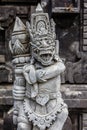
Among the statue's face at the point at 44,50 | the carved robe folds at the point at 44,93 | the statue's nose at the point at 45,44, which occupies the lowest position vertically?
the carved robe folds at the point at 44,93

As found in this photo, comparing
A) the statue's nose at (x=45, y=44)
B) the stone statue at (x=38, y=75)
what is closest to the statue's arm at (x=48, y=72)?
the stone statue at (x=38, y=75)

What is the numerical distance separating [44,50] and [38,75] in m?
0.25

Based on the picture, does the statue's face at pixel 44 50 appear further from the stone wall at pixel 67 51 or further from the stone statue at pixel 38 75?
the stone wall at pixel 67 51

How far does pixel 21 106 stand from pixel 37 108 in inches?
6.9

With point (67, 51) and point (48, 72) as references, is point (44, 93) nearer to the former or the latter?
point (48, 72)

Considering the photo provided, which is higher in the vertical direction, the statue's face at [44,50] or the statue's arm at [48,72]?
the statue's face at [44,50]

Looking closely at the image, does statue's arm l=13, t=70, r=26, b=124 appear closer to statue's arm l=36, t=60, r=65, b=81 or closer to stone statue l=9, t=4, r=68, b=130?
stone statue l=9, t=4, r=68, b=130

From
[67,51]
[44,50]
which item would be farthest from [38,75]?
[67,51]

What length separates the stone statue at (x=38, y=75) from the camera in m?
3.58

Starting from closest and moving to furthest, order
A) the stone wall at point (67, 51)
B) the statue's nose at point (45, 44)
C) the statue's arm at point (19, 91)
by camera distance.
→ the statue's nose at point (45, 44), the statue's arm at point (19, 91), the stone wall at point (67, 51)

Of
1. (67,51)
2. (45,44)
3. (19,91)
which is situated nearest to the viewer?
(45,44)

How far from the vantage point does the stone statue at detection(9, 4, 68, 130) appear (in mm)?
3584

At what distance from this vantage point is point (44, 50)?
3.55 meters

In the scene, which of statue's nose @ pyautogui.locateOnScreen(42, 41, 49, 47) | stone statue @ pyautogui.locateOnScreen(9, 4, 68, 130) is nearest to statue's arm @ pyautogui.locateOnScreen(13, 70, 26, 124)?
stone statue @ pyautogui.locateOnScreen(9, 4, 68, 130)
